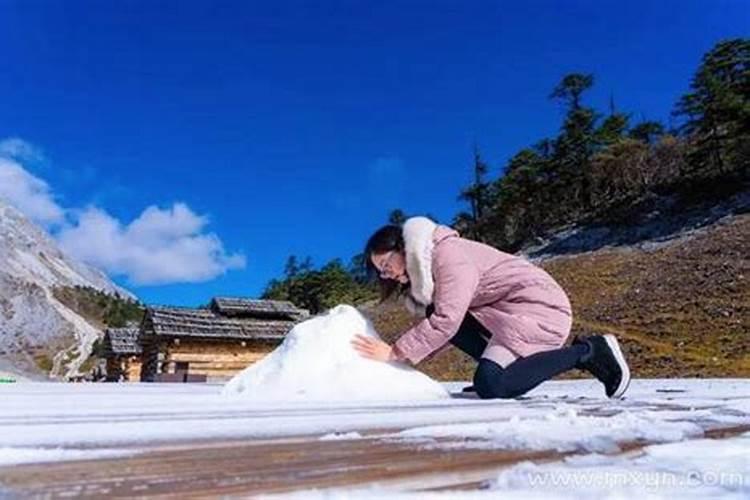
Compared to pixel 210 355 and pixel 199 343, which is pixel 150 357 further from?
pixel 210 355

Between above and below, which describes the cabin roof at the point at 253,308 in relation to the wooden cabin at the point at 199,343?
above

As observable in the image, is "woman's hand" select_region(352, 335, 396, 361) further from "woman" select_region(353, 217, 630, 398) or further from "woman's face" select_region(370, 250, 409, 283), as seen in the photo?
"woman's face" select_region(370, 250, 409, 283)

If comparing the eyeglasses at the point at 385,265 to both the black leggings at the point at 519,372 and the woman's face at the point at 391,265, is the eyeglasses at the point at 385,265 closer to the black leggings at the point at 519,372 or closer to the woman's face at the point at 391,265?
the woman's face at the point at 391,265

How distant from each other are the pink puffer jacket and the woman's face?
0.18 feet

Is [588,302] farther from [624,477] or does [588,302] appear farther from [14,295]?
[14,295]

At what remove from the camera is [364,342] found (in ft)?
8.11

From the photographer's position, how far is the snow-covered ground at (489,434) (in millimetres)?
787

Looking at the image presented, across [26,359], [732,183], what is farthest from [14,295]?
[732,183]

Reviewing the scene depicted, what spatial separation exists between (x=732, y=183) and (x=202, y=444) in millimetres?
27487

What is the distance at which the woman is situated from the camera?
2352 millimetres

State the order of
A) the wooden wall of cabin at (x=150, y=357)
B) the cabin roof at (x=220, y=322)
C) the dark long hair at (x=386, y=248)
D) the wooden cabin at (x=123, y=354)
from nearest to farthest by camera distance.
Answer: the dark long hair at (x=386, y=248) → the cabin roof at (x=220, y=322) → the wooden wall of cabin at (x=150, y=357) → the wooden cabin at (x=123, y=354)

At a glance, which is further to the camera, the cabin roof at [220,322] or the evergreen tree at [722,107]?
the evergreen tree at [722,107]

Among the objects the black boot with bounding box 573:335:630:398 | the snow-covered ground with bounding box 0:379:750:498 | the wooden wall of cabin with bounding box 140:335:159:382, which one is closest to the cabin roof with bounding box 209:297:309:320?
the wooden wall of cabin with bounding box 140:335:159:382

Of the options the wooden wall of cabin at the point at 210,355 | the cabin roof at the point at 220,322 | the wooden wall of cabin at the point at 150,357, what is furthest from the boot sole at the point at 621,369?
the wooden wall of cabin at the point at 150,357
